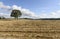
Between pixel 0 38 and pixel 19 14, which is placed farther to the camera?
pixel 19 14

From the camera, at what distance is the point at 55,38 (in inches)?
484

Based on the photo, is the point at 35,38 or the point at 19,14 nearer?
the point at 35,38

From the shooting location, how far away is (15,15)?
253 ft

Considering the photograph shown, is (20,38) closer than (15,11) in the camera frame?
Yes

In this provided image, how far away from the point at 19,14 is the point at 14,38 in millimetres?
65901

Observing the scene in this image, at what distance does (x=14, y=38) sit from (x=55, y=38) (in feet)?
9.57

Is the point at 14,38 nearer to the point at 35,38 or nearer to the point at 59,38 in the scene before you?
the point at 35,38

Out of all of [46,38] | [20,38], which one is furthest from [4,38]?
[46,38]

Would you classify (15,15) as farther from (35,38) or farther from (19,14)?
(35,38)

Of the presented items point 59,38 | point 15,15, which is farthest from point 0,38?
point 15,15

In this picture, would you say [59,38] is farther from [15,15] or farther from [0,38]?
[15,15]

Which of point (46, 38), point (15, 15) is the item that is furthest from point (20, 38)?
point (15, 15)

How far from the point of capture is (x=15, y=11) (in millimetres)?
80000

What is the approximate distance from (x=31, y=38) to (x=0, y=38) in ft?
7.31
